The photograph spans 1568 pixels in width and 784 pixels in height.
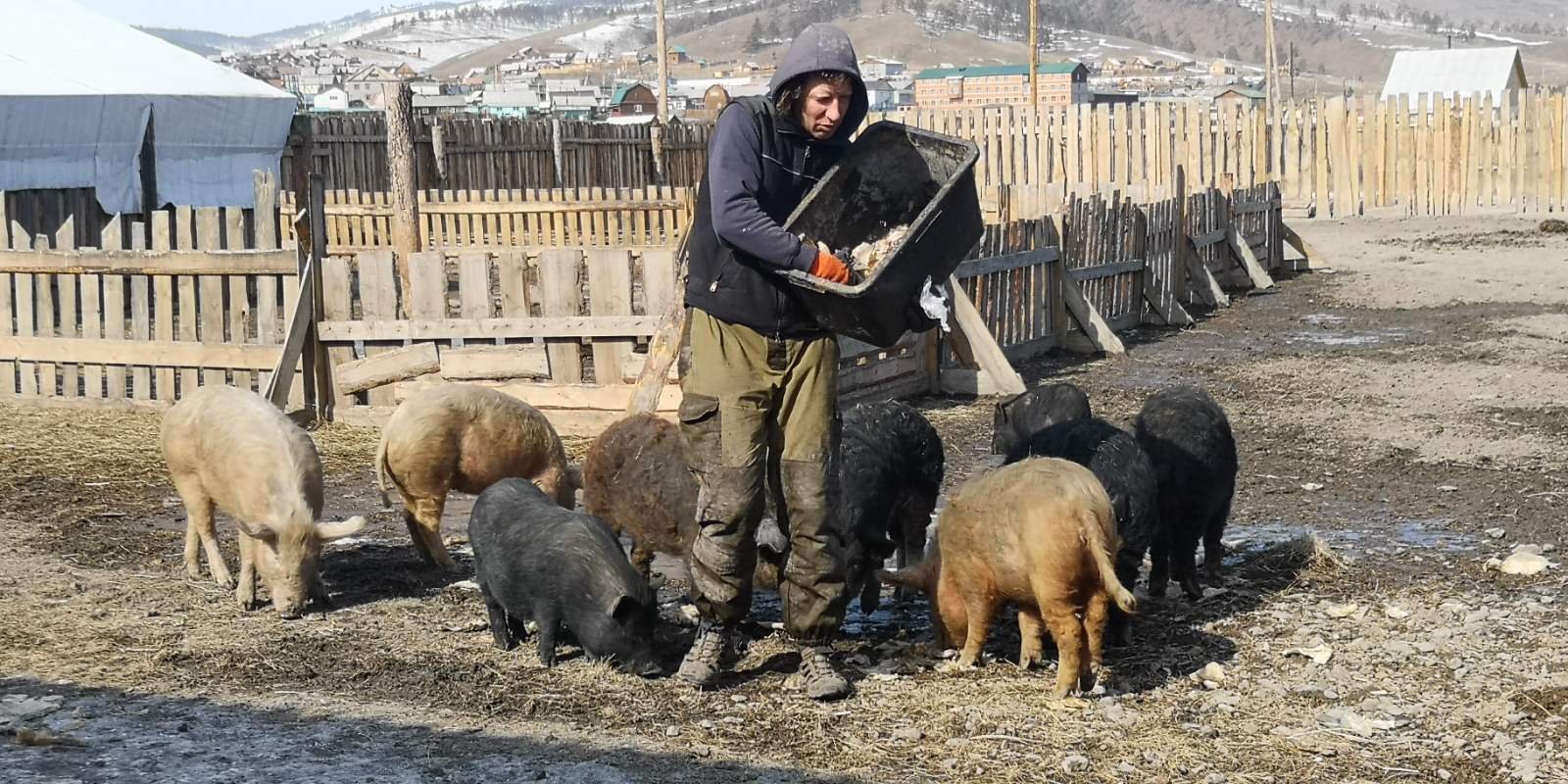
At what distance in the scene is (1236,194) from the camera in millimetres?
20000

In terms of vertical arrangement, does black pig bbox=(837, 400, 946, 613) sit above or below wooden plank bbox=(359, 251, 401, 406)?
below

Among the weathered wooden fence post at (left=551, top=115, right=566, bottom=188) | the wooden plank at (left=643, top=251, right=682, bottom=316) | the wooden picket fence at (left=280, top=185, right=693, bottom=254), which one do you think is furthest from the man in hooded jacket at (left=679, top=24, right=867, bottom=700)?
the weathered wooden fence post at (left=551, top=115, right=566, bottom=188)

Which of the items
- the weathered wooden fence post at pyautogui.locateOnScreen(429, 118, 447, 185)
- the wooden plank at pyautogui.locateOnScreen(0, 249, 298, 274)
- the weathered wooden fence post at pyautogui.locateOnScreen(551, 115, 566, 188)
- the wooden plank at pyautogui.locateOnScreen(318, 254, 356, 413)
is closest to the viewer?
the wooden plank at pyautogui.locateOnScreen(318, 254, 356, 413)

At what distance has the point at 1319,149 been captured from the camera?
2922 cm

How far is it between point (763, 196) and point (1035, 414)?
249 centimetres

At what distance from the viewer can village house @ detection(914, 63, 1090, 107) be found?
357 feet

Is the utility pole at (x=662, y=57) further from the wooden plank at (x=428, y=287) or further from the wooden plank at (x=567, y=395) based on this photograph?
the wooden plank at (x=567, y=395)

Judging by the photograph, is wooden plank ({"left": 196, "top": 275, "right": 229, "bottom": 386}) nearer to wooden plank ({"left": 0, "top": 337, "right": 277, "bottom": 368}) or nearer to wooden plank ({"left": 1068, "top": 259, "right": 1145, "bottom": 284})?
wooden plank ({"left": 0, "top": 337, "right": 277, "bottom": 368})

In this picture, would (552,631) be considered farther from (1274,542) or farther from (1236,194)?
(1236,194)

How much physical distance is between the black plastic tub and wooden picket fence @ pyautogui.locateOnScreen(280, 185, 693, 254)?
13185 mm

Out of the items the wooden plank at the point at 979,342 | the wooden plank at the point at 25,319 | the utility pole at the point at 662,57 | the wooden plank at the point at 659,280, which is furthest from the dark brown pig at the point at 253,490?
the utility pole at the point at 662,57

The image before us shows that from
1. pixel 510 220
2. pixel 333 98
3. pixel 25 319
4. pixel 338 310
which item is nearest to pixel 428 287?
pixel 338 310

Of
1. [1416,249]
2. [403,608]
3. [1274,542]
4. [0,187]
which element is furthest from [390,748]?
[1416,249]

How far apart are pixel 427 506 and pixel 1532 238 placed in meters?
20.3
